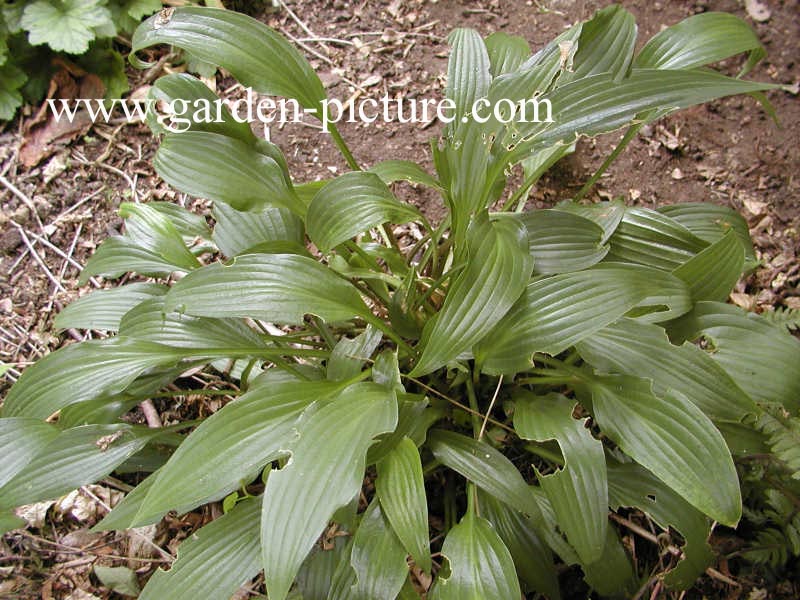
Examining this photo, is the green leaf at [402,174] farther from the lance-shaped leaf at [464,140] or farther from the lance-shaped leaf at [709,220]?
the lance-shaped leaf at [709,220]

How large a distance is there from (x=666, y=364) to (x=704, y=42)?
2.44 feet

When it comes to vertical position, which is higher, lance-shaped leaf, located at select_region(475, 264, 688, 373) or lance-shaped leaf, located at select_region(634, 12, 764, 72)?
lance-shaped leaf, located at select_region(634, 12, 764, 72)

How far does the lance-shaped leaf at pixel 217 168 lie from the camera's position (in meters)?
1.22

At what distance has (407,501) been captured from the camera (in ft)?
3.54

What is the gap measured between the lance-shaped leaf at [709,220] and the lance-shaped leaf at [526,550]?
0.79 metres

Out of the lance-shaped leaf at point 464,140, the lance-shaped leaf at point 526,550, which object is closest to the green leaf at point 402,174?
the lance-shaped leaf at point 464,140

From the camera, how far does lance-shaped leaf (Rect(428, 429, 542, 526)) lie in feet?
3.70

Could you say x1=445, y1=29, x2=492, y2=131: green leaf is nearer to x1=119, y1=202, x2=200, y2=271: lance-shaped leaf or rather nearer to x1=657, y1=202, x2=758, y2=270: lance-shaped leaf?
x1=657, y1=202, x2=758, y2=270: lance-shaped leaf

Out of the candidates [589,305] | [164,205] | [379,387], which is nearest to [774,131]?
[589,305]

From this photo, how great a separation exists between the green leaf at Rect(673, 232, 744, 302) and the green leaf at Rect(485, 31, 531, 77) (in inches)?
27.6

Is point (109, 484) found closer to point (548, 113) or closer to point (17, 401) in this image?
point (17, 401)

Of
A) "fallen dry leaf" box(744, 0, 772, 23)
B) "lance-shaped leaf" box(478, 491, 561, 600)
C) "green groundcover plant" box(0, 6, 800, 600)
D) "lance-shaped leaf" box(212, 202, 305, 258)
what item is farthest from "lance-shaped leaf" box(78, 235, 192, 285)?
"fallen dry leaf" box(744, 0, 772, 23)

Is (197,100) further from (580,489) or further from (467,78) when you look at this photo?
(580,489)

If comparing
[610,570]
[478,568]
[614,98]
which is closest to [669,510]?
[610,570]
